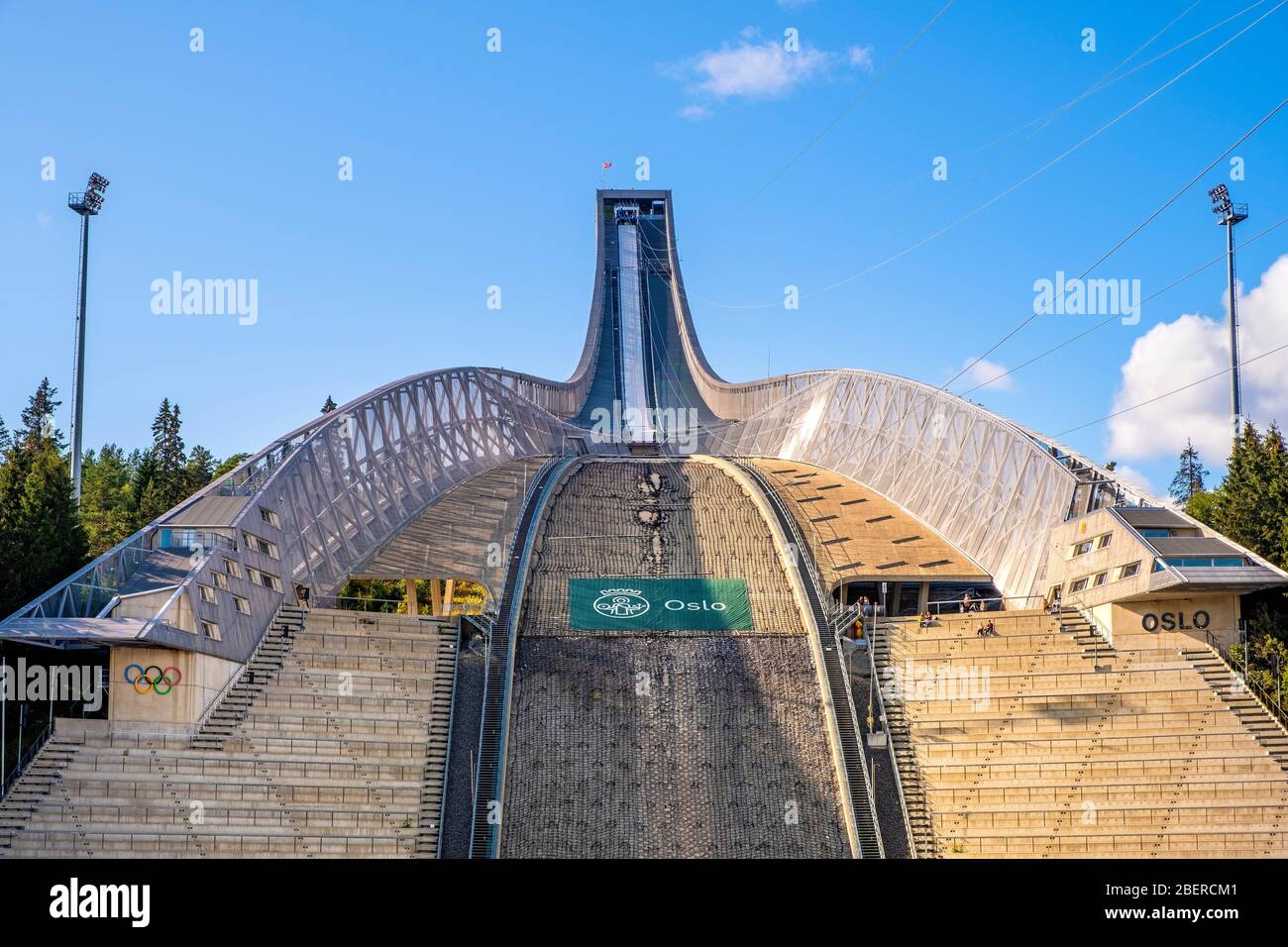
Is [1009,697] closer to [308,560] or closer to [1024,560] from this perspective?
[1024,560]

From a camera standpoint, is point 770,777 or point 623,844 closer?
point 623,844

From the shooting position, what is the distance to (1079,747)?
3312 cm

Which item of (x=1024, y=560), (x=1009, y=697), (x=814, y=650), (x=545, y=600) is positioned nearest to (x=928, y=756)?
(x=1009, y=697)

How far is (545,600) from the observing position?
4312 centimetres

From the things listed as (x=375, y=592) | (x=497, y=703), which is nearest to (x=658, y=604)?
(x=497, y=703)

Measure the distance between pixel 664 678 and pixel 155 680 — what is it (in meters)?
13.7

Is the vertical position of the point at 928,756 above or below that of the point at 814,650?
below

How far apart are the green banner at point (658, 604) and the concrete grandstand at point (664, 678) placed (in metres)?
0.14

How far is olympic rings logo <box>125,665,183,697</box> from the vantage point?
32.6 m

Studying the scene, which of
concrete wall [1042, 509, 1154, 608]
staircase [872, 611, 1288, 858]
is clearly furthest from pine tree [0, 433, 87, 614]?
concrete wall [1042, 509, 1154, 608]

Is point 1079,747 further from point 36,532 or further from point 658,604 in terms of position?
point 36,532

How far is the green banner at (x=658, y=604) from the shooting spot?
4144cm

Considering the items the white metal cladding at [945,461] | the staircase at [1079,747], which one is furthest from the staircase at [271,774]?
the white metal cladding at [945,461]
